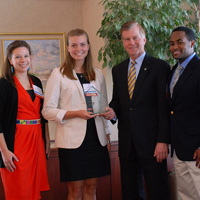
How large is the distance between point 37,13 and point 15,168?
3158 millimetres

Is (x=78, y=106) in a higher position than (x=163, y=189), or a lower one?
higher

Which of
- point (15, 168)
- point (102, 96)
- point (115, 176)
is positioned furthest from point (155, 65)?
point (115, 176)

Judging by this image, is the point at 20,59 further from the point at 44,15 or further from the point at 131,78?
the point at 44,15

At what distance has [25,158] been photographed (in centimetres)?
244

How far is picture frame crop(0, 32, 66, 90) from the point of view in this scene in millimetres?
4816

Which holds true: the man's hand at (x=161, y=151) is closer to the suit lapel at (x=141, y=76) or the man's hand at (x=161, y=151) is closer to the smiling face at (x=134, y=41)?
the suit lapel at (x=141, y=76)

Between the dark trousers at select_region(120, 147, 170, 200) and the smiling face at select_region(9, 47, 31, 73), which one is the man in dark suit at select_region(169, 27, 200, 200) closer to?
the dark trousers at select_region(120, 147, 170, 200)

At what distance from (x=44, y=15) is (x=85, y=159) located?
123 inches

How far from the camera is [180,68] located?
2.27 metres

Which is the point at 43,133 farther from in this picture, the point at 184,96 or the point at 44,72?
the point at 44,72

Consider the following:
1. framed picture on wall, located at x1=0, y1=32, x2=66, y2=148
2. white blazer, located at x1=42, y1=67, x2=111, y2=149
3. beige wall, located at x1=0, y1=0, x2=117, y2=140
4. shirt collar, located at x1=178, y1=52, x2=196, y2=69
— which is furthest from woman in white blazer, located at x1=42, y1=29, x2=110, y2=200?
framed picture on wall, located at x1=0, y1=32, x2=66, y2=148

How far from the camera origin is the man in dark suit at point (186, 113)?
2.14 meters

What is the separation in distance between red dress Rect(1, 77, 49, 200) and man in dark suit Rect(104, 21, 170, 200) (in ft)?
2.08

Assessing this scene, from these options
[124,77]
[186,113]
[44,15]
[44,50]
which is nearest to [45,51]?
[44,50]
